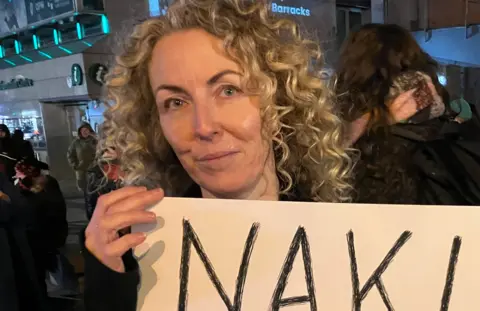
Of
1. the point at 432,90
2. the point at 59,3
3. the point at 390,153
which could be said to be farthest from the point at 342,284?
the point at 59,3

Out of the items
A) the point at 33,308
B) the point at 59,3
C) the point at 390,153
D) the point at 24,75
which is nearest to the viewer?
the point at 390,153

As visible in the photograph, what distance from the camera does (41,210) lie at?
120 inches

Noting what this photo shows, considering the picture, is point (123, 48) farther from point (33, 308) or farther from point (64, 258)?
point (64, 258)

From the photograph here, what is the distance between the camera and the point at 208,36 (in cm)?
77

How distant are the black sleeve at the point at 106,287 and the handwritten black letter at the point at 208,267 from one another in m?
0.08

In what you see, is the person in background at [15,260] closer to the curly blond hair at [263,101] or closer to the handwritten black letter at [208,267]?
the curly blond hair at [263,101]

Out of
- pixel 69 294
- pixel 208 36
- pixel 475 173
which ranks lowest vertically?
pixel 69 294

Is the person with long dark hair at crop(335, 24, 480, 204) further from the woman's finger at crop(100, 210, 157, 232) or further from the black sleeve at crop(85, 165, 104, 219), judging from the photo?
Result: the black sleeve at crop(85, 165, 104, 219)

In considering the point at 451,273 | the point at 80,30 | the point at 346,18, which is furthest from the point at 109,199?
the point at 80,30

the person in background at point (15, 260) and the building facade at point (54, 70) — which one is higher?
the building facade at point (54, 70)

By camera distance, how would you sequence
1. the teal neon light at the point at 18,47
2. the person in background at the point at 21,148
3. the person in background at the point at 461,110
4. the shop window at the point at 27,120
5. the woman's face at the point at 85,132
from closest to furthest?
the person in background at the point at 461,110 → the person in background at the point at 21,148 → the woman's face at the point at 85,132 → the shop window at the point at 27,120 → the teal neon light at the point at 18,47

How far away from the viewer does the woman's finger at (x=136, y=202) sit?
750 mm

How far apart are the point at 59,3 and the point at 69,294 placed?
160 inches

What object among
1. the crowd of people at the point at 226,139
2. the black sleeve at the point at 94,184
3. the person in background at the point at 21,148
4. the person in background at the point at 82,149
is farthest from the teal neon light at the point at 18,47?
the crowd of people at the point at 226,139
